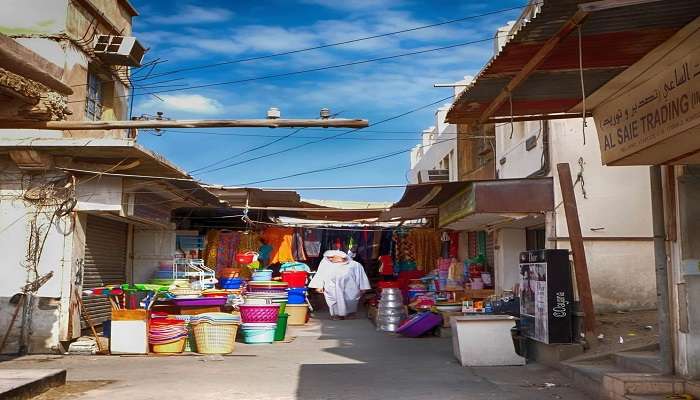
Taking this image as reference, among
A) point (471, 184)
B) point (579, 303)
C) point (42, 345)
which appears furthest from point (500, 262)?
point (42, 345)

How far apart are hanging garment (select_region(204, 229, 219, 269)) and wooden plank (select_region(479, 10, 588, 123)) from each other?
12.8 metres

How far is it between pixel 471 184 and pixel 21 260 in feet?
26.6

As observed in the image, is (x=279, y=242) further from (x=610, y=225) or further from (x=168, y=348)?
(x=610, y=225)

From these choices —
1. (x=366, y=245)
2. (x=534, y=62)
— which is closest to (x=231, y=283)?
(x=366, y=245)

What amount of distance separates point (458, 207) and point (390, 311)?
13.6 feet

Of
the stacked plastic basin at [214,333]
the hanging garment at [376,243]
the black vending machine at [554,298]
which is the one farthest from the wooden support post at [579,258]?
the hanging garment at [376,243]

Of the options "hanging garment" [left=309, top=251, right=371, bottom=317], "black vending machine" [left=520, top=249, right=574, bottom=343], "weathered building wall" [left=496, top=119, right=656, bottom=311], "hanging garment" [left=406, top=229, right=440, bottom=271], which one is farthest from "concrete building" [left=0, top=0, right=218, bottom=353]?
"hanging garment" [left=406, top=229, right=440, bottom=271]

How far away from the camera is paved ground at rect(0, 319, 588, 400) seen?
806 cm

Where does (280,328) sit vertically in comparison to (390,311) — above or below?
below

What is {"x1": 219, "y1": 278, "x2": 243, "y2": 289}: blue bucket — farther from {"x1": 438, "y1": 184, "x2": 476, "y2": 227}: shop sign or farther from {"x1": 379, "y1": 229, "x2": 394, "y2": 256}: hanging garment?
{"x1": 379, "y1": 229, "x2": 394, "y2": 256}: hanging garment

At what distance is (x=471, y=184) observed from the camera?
12.1 m

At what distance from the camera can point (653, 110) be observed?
548 centimetres

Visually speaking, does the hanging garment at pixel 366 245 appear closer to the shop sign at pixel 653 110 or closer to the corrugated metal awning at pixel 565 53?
the corrugated metal awning at pixel 565 53

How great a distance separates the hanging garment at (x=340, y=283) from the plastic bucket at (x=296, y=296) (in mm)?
1135
